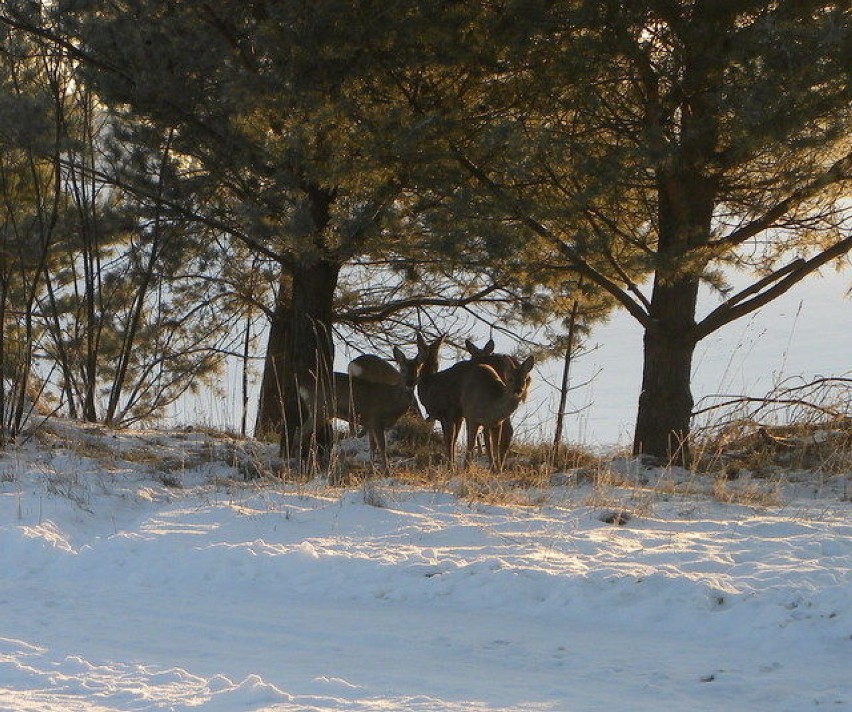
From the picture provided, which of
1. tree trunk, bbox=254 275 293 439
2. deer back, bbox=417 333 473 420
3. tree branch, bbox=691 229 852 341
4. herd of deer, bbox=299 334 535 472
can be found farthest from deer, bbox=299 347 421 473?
tree trunk, bbox=254 275 293 439

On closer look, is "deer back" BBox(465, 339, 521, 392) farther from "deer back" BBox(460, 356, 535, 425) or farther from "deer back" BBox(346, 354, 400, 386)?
"deer back" BBox(346, 354, 400, 386)

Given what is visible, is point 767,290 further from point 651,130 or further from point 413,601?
point 413,601

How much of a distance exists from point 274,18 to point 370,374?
369cm

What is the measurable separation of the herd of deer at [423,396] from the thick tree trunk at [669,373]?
5.13ft

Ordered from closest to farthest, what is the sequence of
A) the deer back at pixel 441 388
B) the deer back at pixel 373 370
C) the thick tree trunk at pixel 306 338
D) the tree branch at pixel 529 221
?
the tree branch at pixel 529 221 < the deer back at pixel 373 370 < the deer back at pixel 441 388 < the thick tree trunk at pixel 306 338

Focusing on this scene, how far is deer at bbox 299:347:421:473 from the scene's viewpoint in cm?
1252

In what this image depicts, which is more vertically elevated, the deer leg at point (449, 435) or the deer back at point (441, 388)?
the deer back at point (441, 388)

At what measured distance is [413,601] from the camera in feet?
22.4

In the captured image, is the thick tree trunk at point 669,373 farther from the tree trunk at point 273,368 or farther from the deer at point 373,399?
the tree trunk at point 273,368

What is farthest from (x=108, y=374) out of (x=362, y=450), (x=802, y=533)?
(x=802, y=533)

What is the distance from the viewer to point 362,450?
1548 centimetres

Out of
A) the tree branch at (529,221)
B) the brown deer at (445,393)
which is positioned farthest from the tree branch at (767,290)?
the brown deer at (445,393)

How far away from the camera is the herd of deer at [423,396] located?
12609 millimetres

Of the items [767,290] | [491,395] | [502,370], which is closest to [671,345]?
[767,290]
